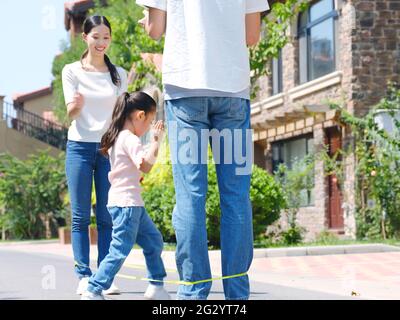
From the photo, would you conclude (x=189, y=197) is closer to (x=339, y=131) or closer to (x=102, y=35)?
(x=102, y=35)

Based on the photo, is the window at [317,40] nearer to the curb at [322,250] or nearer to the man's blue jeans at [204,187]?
the curb at [322,250]

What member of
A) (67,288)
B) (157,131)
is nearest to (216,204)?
(67,288)

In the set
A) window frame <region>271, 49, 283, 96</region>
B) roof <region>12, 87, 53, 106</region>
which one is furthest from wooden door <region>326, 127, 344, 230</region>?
roof <region>12, 87, 53, 106</region>

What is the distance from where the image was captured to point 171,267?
38.6ft

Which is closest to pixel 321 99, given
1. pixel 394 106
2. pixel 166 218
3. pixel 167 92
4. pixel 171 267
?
pixel 394 106

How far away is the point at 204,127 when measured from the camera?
15.7ft

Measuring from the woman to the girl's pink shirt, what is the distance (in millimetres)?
624

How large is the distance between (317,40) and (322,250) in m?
9.37

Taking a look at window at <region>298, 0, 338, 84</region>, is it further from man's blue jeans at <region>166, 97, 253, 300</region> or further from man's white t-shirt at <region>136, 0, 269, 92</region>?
man's blue jeans at <region>166, 97, 253, 300</region>

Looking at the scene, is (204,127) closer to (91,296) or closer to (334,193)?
(91,296)

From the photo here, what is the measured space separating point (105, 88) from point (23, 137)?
31860 millimetres

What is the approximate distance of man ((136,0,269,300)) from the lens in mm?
4734

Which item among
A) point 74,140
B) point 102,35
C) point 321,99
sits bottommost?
point 74,140
